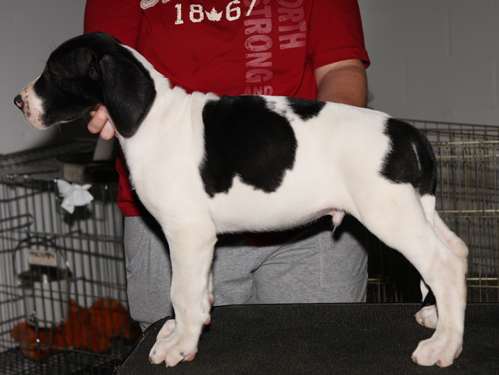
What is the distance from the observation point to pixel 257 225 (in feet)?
4.85

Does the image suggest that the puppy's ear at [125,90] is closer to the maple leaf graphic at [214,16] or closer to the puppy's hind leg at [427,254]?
the maple leaf graphic at [214,16]

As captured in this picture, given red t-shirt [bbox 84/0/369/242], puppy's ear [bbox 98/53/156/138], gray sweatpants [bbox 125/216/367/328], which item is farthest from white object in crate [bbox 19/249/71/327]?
puppy's ear [bbox 98/53/156/138]

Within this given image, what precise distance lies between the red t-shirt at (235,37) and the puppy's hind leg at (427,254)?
0.62 meters

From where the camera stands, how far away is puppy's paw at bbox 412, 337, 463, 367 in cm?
136

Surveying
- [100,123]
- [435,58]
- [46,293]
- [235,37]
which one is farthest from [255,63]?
[435,58]

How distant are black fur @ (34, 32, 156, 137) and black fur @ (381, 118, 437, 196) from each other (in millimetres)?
600

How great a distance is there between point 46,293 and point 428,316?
272cm

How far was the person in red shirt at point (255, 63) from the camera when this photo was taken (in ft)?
5.74

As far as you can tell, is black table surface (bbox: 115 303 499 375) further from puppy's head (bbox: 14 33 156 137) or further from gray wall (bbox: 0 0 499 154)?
gray wall (bbox: 0 0 499 154)

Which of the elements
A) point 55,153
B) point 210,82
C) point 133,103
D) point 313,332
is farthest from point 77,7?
point 313,332

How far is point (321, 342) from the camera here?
155 cm

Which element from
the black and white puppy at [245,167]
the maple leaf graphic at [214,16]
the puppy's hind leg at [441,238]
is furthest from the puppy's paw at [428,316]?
the maple leaf graphic at [214,16]

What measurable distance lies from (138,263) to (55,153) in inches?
82.5

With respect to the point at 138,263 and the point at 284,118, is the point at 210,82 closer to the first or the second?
the point at 284,118
